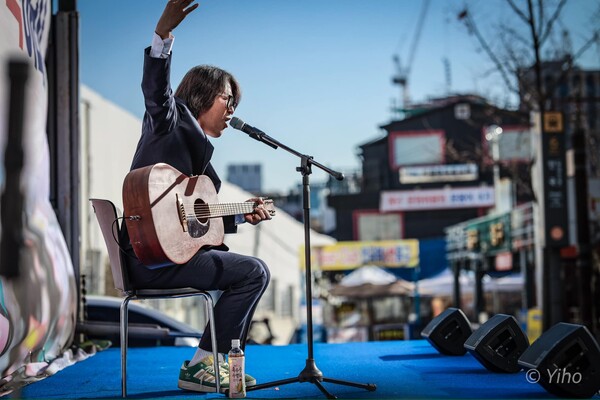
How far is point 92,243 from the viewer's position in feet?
31.5

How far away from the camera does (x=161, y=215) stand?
292 centimetres

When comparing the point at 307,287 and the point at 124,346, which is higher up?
the point at 307,287

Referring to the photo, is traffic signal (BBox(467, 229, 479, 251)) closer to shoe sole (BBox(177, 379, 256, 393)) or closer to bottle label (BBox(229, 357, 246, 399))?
shoe sole (BBox(177, 379, 256, 393))

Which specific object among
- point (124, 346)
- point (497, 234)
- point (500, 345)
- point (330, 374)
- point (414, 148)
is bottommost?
point (330, 374)

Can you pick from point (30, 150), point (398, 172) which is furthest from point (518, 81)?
point (398, 172)

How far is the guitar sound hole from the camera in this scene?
3.11 m

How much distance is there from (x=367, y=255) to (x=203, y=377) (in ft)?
56.2

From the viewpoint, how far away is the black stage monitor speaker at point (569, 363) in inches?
116

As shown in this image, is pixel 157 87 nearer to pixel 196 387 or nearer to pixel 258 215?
pixel 258 215

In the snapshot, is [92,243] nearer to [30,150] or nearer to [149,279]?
[30,150]

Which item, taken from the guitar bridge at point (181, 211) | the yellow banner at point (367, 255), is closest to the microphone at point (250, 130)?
the guitar bridge at point (181, 211)

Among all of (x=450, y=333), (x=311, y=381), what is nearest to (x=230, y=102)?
(x=311, y=381)

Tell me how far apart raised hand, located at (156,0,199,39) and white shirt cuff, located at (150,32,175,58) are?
14mm

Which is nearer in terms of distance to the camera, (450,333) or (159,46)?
(159,46)
